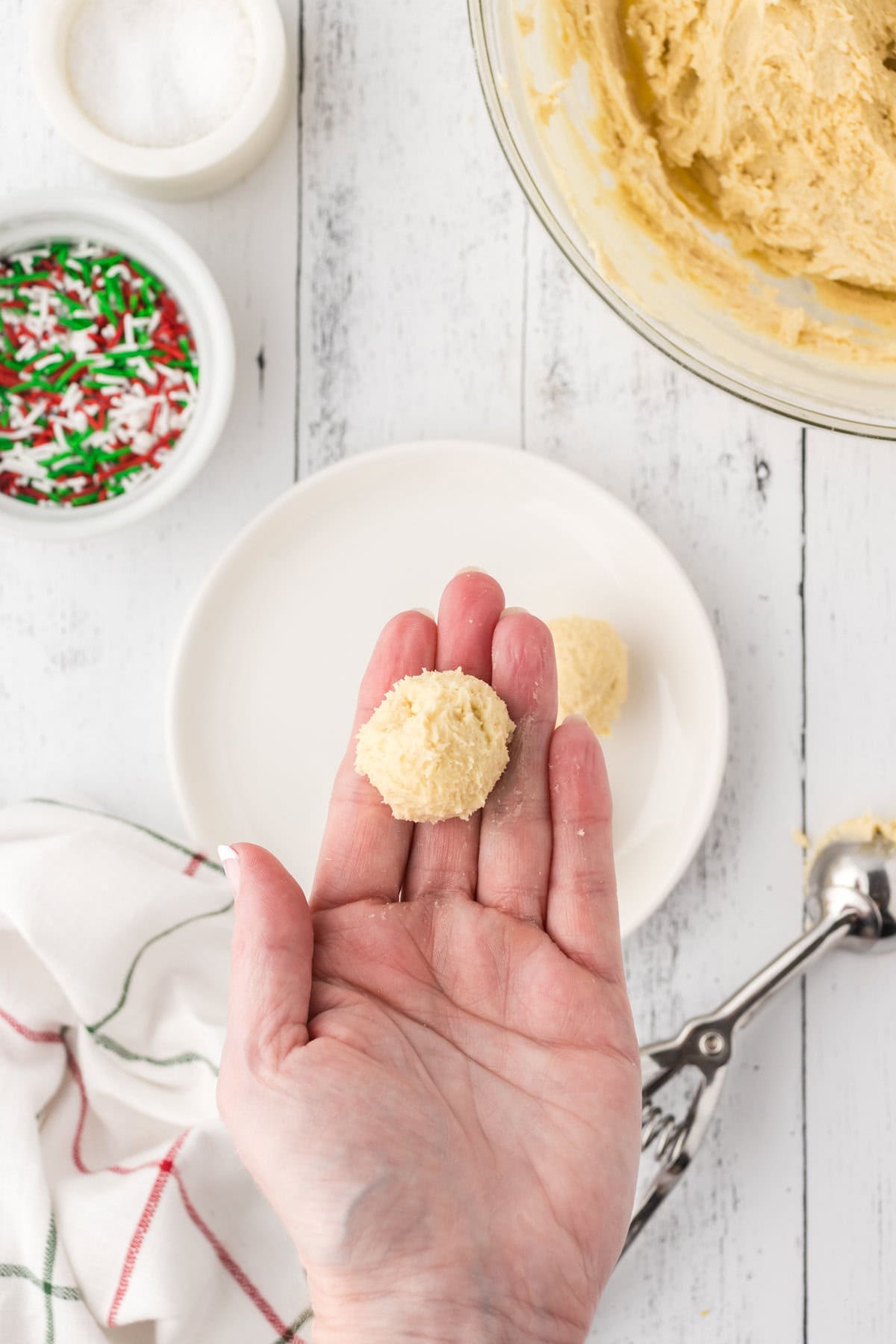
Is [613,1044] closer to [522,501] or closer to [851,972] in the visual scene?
[851,972]

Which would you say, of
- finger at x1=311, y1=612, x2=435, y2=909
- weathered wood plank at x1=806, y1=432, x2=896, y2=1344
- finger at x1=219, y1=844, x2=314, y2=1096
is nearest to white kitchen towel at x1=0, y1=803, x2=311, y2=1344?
finger at x1=311, y1=612, x2=435, y2=909

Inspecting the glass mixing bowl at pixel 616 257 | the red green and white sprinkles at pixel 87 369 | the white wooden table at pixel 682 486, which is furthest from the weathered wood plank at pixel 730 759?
the red green and white sprinkles at pixel 87 369

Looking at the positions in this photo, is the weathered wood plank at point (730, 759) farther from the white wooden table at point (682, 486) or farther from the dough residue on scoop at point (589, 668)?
the dough residue on scoop at point (589, 668)

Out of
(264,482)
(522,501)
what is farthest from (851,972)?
(264,482)

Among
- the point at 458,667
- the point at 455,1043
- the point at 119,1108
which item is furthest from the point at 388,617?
the point at 119,1108

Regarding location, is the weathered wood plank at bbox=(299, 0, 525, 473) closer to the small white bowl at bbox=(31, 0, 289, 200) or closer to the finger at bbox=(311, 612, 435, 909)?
the small white bowl at bbox=(31, 0, 289, 200)

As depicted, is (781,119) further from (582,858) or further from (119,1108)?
(119,1108)
